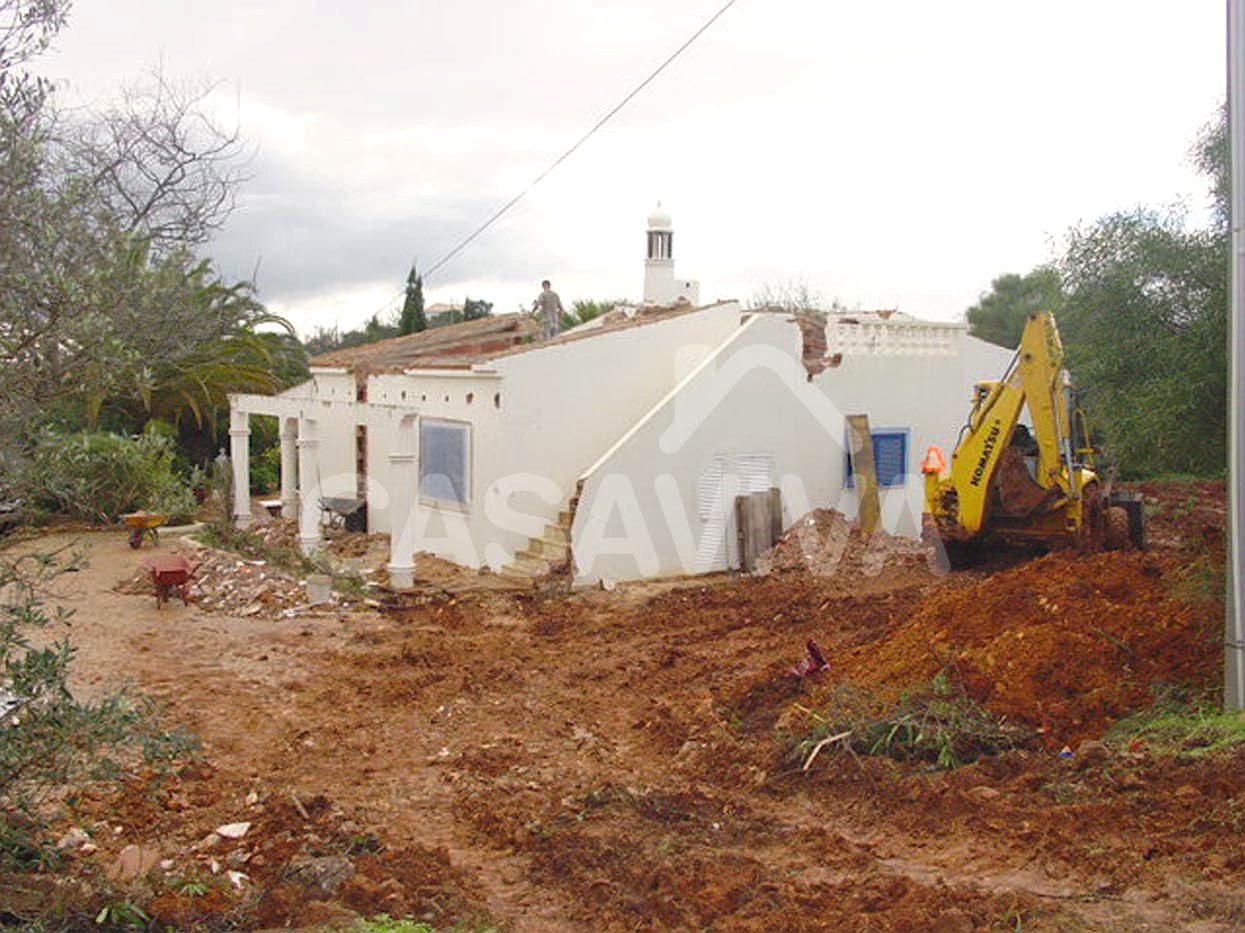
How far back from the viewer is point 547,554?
16.1 metres

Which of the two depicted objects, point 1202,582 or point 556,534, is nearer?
point 1202,582

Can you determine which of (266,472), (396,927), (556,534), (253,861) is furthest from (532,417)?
(396,927)

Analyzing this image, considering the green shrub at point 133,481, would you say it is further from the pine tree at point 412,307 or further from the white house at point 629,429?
the pine tree at point 412,307

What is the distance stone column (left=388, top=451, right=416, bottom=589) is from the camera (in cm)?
1505

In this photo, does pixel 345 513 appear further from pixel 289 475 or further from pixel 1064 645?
pixel 1064 645

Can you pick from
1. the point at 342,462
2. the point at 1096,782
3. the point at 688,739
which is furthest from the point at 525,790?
the point at 342,462

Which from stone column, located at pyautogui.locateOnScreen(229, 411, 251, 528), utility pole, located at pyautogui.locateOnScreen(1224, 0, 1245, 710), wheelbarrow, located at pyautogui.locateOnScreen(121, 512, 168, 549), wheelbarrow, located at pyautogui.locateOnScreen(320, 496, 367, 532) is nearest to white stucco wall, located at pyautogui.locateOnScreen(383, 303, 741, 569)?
wheelbarrow, located at pyautogui.locateOnScreen(320, 496, 367, 532)

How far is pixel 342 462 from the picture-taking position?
2127 centimetres

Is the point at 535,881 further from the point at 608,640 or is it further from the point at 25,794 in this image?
the point at 608,640

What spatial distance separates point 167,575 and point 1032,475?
34.2 ft

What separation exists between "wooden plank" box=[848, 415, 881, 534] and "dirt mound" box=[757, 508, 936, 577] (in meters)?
0.84

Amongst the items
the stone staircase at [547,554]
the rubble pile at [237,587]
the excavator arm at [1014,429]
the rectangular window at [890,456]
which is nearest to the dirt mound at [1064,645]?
the excavator arm at [1014,429]

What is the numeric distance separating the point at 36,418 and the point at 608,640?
882cm

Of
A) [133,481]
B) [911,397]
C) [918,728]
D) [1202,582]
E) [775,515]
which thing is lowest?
[918,728]
